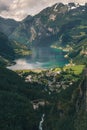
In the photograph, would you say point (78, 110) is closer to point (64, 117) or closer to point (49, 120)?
point (64, 117)

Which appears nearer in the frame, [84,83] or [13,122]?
[84,83]

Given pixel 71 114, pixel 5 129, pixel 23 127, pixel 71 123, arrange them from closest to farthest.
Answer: pixel 71 123, pixel 71 114, pixel 5 129, pixel 23 127

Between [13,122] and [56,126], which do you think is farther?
[13,122]

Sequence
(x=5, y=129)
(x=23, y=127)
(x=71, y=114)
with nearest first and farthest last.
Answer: (x=71, y=114)
(x=5, y=129)
(x=23, y=127)

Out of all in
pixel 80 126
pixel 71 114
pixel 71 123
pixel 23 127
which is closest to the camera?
pixel 80 126

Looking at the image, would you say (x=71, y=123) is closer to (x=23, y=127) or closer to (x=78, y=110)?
(x=78, y=110)

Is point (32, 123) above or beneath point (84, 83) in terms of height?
beneath

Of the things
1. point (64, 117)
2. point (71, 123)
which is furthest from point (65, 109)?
point (71, 123)

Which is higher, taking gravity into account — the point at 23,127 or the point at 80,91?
the point at 80,91

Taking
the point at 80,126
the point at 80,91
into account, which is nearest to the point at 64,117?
the point at 80,91
